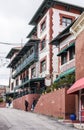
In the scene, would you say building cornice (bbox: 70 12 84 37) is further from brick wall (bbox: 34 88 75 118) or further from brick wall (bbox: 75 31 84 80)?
brick wall (bbox: 34 88 75 118)

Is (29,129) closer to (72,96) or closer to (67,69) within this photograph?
(72,96)

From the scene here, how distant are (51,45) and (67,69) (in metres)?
9.48

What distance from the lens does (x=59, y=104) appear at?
2978cm

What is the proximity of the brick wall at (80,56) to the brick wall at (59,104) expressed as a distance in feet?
6.57

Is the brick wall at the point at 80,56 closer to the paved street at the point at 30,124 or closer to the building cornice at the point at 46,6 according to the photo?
the paved street at the point at 30,124

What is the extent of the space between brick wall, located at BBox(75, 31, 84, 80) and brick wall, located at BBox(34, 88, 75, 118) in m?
2.00

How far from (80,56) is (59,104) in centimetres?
486

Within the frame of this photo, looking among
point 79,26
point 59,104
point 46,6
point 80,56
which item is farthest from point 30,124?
point 46,6

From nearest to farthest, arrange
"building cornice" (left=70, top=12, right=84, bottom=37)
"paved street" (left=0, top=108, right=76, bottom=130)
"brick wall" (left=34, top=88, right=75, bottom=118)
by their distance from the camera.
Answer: "paved street" (left=0, top=108, right=76, bottom=130) < "building cornice" (left=70, top=12, right=84, bottom=37) < "brick wall" (left=34, top=88, right=75, bottom=118)

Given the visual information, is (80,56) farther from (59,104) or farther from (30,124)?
(30,124)

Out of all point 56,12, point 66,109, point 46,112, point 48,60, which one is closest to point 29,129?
point 66,109

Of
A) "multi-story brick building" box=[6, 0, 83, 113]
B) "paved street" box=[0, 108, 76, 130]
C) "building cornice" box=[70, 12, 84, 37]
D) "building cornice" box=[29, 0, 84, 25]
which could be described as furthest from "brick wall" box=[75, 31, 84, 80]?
"building cornice" box=[29, 0, 84, 25]

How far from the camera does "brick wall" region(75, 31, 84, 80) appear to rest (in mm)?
27266

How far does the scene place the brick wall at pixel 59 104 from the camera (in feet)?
92.8
